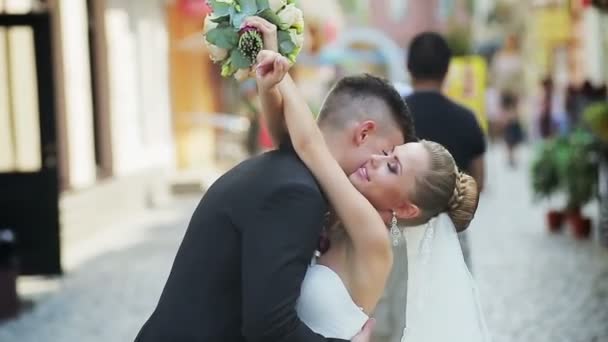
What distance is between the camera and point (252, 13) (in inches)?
100

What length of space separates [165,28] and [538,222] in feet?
31.9

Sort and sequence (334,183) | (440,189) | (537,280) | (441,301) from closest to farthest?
(334,183) < (440,189) < (441,301) < (537,280)

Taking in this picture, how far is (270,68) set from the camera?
2.44 metres

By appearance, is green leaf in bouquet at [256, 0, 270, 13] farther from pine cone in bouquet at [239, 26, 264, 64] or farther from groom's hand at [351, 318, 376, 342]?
groom's hand at [351, 318, 376, 342]

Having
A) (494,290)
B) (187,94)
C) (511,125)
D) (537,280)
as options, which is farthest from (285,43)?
(187,94)

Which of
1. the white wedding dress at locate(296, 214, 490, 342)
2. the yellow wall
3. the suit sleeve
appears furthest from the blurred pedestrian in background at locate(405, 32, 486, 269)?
the yellow wall

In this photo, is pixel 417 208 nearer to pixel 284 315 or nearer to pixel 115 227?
pixel 284 315

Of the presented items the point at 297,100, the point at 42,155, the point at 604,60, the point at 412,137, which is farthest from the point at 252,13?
the point at 604,60

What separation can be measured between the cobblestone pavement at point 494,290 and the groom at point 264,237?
4.89 m

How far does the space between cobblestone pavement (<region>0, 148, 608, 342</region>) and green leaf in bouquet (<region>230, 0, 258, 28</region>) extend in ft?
16.6

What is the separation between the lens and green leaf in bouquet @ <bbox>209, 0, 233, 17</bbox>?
Result: 255cm

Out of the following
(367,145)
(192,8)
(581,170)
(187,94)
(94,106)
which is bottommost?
(187,94)

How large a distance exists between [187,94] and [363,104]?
66.6 feet

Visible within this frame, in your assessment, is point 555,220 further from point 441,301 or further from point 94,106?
point 441,301
